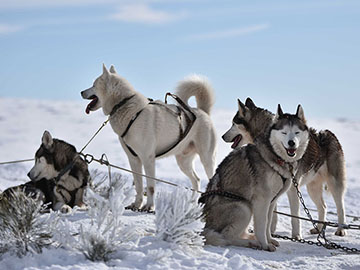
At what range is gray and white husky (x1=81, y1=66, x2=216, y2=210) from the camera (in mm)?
7379

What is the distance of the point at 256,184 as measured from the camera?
5.44 meters

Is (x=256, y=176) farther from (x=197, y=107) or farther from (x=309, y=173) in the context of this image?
(x=197, y=107)

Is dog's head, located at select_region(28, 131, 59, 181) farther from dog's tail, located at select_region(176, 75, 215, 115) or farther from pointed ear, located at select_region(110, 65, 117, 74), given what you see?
dog's tail, located at select_region(176, 75, 215, 115)

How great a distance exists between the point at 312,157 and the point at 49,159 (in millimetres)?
2977

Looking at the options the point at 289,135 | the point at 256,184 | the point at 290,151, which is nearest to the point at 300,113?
the point at 289,135

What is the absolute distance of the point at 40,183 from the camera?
655 cm

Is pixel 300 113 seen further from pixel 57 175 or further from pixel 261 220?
pixel 57 175

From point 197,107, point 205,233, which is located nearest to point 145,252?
point 205,233

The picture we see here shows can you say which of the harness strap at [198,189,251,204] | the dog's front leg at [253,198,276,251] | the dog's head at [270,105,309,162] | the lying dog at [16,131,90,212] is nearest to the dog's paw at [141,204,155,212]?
the lying dog at [16,131,90,212]

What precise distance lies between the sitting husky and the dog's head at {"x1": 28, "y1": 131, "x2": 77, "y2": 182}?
74.4 inches

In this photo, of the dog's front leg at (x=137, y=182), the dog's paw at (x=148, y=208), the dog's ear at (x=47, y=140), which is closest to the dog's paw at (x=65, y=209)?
the dog's ear at (x=47, y=140)

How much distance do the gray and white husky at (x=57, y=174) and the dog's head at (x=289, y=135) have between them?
2331 millimetres

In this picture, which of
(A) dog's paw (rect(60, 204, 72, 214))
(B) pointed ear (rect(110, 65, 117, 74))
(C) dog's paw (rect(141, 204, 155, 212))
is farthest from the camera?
(B) pointed ear (rect(110, 65, 117, 74))

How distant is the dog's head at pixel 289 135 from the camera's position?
5.42m
